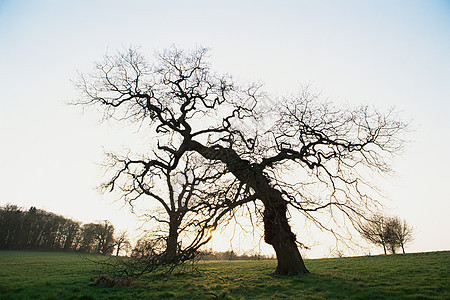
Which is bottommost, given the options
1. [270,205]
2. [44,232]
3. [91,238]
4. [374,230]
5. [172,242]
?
[91,238]

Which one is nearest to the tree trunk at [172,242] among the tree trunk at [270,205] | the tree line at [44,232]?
the tree trunk at [270,205]

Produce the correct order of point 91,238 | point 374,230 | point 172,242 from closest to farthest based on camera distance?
point 172,242 < point 374,230 < point 91,238

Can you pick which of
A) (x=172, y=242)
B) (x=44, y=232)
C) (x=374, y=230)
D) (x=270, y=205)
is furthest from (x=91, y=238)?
(x=374, y=230)

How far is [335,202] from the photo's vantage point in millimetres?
7340

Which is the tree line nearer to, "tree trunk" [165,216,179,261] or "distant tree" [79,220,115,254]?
"distant tree" [79,220,115,254]

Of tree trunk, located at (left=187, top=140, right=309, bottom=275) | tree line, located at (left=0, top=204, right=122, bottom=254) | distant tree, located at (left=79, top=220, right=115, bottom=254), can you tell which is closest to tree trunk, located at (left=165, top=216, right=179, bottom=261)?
tree trunk, located at (left=187, top=140, right=309, bottom=275)

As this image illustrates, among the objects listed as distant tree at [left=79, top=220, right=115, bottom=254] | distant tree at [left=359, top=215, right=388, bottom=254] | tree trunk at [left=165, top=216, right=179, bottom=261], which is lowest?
distant tree at [left=79, top=220, right=115, bottom=254]

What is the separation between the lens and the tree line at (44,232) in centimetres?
4197

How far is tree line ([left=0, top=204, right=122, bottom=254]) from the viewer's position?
41969 mm

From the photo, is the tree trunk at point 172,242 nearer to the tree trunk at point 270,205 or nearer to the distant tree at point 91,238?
the tree trunk at point 270,205

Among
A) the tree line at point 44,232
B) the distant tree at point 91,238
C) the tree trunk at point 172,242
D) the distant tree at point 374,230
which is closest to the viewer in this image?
the tree trunk at point 172,242

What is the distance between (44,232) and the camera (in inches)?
1770

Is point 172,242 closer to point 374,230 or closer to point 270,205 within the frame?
point 270,205

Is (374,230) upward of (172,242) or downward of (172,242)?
upward
